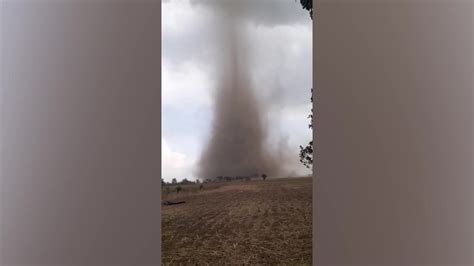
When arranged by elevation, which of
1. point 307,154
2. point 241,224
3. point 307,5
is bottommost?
point 241,224

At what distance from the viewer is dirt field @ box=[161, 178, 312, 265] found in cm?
254

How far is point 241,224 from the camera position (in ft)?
8.57

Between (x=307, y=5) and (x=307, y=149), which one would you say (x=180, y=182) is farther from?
(x=307, y=5)

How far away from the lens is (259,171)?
265 cm

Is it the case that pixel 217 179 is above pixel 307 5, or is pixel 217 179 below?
below

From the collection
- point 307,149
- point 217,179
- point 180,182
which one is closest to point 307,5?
point 307,149

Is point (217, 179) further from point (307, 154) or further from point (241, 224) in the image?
point (307, 154)

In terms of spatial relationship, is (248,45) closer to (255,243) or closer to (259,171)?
(259,171)

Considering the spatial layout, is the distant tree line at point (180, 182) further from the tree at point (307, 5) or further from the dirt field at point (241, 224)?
the tree at point (307, 5)
